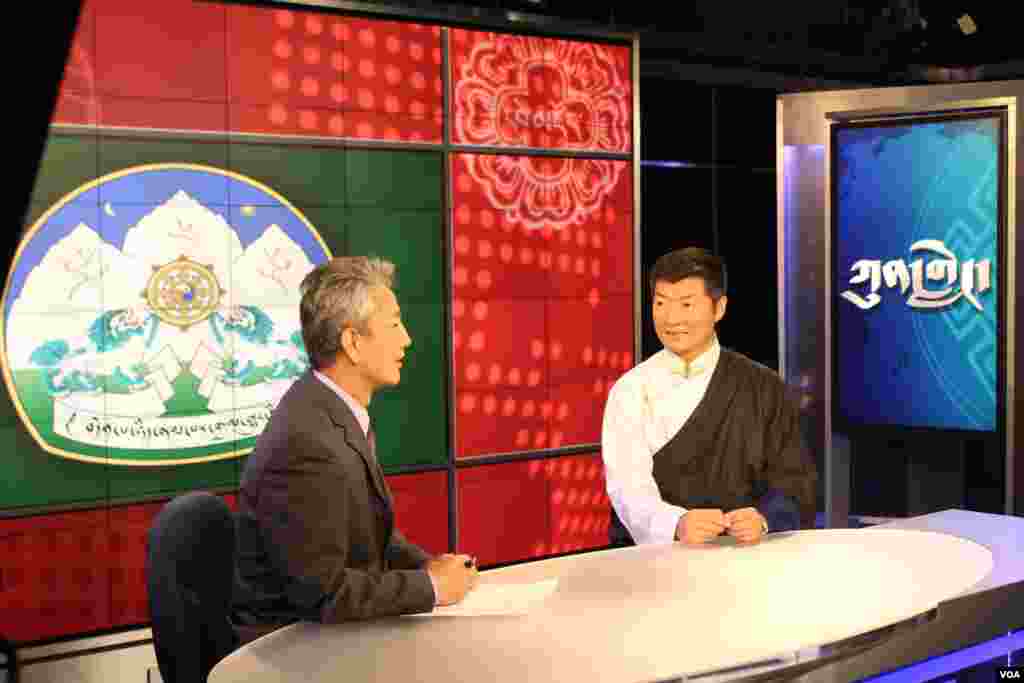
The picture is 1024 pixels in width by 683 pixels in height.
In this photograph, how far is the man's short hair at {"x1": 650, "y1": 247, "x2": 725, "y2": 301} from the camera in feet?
9.23

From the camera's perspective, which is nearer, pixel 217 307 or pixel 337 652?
pixel 337 652

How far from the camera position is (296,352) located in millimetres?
4465

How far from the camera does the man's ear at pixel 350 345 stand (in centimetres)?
231

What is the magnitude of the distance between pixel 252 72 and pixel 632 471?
7.53ft

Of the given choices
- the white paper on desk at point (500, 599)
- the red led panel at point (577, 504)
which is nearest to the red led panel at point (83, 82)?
the red led panel at point (577, 504)

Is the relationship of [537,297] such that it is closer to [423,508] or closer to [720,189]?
[423,508]

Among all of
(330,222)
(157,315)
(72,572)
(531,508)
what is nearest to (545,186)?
(330,222)

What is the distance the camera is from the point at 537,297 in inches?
202

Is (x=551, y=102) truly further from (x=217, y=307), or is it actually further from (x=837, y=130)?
(x=217, y=307)

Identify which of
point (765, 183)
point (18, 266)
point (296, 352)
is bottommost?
point (296, 352)

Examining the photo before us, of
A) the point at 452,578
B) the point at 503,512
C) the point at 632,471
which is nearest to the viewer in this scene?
the point at 452,578

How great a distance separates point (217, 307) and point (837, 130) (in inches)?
110

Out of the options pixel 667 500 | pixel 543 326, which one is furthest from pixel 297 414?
pixel 543 326

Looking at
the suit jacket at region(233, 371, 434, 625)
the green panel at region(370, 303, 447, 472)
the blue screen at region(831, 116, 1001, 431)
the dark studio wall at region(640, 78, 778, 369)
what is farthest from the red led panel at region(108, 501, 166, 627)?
the dark studio wall at region(640, 78, 778, 369)
